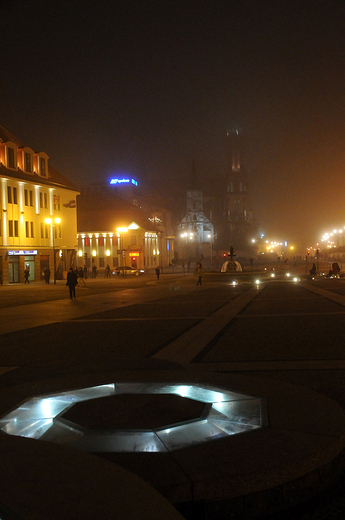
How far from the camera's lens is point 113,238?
251ft

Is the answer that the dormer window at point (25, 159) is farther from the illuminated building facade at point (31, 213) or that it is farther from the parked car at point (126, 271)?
the parked car at point (126, 271)

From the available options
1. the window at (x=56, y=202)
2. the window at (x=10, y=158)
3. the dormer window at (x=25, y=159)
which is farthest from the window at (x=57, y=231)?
the window at (x=10, y=158)

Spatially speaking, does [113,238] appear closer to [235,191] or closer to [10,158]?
[10,158]

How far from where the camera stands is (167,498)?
3547 millimetres

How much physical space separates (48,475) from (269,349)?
726 centimetres

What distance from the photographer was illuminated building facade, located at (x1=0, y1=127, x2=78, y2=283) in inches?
1698

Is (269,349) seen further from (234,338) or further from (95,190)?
(95,190)

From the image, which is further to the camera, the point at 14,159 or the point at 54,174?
the point at 54,174

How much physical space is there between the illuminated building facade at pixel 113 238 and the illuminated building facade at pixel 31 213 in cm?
1779

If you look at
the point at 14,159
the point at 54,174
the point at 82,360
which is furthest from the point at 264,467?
the point at 54,174

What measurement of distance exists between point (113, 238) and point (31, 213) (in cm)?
3038

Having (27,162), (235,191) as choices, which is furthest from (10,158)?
(235,191)

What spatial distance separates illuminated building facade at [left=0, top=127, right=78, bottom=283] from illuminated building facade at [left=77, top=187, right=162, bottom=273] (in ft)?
58.4

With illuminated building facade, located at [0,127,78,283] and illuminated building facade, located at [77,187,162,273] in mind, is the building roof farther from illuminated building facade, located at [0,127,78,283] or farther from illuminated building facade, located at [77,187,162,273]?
illuminated building facade, located at [77,187,162,273]
